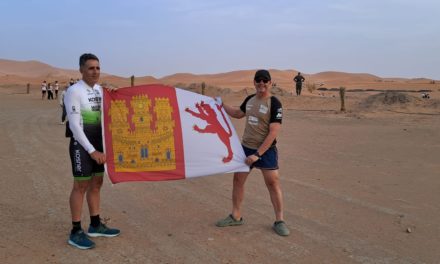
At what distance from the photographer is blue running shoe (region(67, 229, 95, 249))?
5160 millimetres

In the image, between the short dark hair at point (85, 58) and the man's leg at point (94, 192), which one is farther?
the man's leg at point (94, 192)

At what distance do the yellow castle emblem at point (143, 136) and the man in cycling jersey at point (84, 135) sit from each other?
215 mm

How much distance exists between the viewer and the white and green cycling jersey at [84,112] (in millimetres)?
4977

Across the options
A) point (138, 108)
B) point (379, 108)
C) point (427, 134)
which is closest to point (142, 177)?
point (138, 108)

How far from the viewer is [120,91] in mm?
5570

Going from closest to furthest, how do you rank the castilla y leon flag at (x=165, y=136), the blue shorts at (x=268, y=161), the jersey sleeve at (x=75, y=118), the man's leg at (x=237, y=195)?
the jersey sleeve at (x=75, y=118), the castilla y leon flag at (x=165, y=136), the blue shorts at (x=268, y=161), the man's leg at (x=237, y=195)

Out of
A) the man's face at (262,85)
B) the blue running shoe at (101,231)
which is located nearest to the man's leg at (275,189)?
the man's face at (262,85)

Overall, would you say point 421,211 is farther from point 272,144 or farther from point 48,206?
point 48,206

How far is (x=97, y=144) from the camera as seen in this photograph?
532 cm

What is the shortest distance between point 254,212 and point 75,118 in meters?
2.92

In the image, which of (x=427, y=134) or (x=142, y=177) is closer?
(x=142, y=177)

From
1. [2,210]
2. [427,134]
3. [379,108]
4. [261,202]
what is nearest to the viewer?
[2,210]

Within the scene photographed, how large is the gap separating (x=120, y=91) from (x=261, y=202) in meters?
2.87

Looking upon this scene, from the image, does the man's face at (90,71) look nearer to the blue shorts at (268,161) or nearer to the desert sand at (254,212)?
the desert sand at (254,212)
